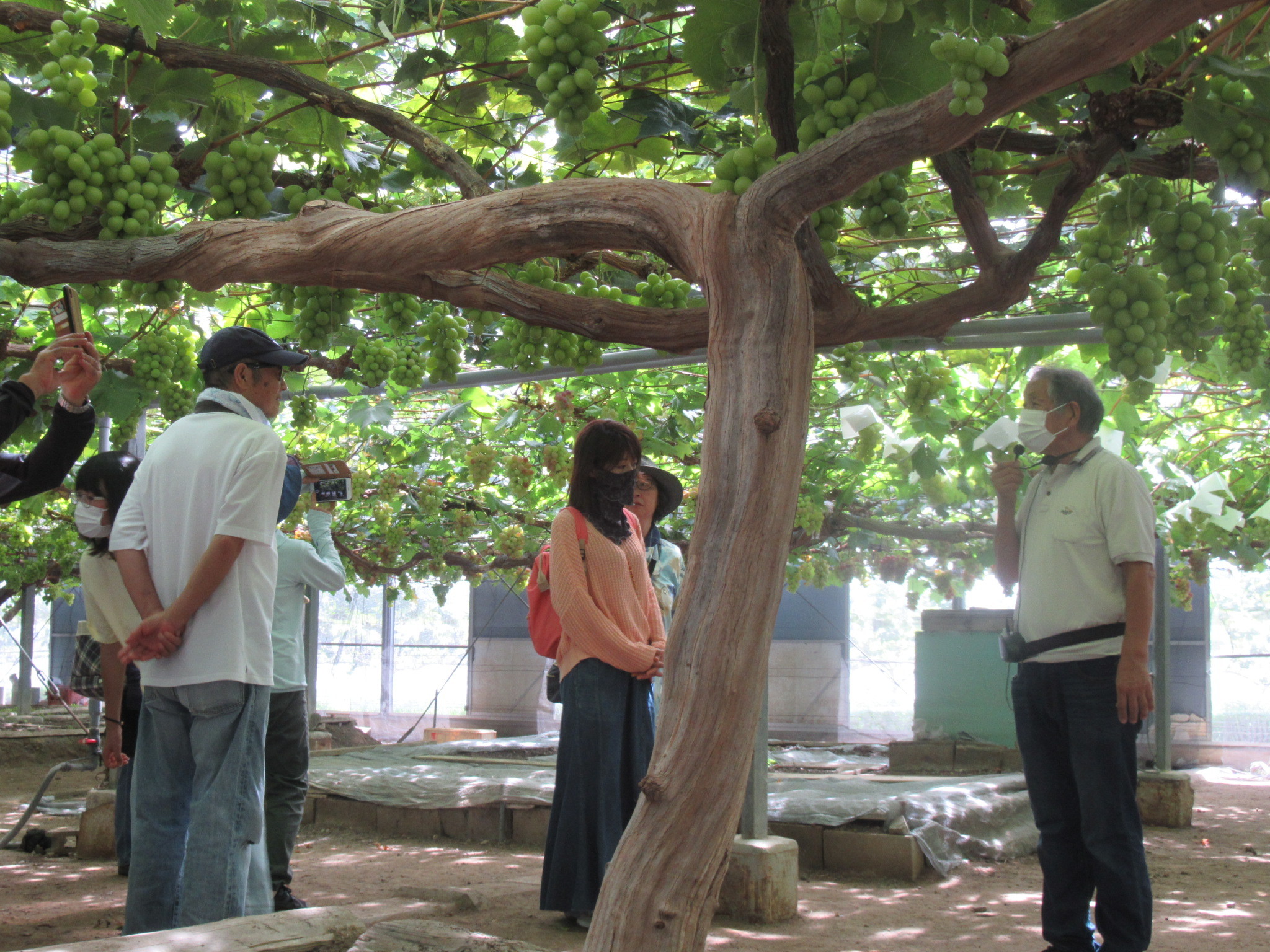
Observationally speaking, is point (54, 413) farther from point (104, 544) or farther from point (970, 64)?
point (970, 64)

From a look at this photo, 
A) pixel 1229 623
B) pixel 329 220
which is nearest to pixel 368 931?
pixel 329 220

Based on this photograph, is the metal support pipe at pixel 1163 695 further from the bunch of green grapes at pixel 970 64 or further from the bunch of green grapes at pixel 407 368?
the bunch of green grapes at pixel 970 64

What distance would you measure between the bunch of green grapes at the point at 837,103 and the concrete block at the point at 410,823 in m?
4.55

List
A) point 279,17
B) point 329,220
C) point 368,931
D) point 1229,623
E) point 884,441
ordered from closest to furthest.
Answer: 1. point 368,931
2. point 329,220
3. point 279,17
4. point 884,441
5. point 1229,623

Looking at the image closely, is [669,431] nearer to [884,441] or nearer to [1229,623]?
[884,441]

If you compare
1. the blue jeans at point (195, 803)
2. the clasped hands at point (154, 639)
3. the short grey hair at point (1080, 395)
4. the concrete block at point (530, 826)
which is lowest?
the concrete block at point (530, 826)

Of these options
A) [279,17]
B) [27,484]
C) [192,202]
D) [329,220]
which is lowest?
[27,484]

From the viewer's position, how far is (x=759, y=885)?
343 centimetres

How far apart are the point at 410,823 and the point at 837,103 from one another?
4.70 metres

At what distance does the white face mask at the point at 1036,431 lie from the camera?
281 cm

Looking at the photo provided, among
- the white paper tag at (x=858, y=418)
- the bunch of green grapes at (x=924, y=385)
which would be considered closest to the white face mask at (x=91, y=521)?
the bunch of green grapes at (x=924, y=385)

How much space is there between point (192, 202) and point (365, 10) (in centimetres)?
86

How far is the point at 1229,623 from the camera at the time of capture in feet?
45.2

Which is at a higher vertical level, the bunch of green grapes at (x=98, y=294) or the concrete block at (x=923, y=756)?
the bunch of green grapes at (x=98, y=294)
